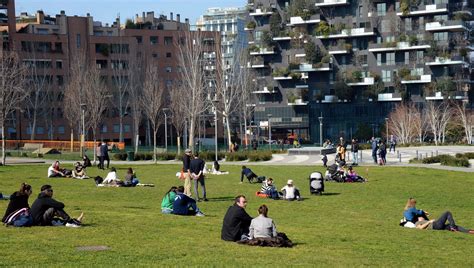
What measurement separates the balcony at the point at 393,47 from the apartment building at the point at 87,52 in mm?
24403

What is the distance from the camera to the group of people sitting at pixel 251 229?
19.5 m

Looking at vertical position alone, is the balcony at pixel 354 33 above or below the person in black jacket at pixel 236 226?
above

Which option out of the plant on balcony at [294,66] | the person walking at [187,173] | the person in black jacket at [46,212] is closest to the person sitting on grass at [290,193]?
the person walking at [187,173]

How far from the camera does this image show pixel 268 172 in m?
51.6

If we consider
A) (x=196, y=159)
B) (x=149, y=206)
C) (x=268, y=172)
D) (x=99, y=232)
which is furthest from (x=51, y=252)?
(x=268, y=172)

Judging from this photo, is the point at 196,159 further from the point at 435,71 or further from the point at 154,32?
the point at 154,32

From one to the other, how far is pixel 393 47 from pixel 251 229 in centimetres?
10509

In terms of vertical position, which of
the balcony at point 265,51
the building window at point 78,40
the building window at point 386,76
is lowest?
the building window at point 386,76

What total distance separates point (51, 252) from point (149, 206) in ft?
42.1

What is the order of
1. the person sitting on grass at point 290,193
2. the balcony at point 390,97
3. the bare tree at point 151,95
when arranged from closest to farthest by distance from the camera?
the person sitting on grass at point 290,193
the bare tree at point 151,95
the balcony at point 390,97

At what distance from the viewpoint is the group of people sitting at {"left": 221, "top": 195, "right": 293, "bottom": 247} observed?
19.5 m

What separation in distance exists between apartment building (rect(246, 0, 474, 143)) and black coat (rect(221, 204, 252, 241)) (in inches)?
3998

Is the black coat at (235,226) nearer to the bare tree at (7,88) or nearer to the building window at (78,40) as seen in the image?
the bare tree at (7,88)

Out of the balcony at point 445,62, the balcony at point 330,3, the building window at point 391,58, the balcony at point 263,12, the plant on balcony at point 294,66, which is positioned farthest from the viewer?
the balcony at point 263,12
